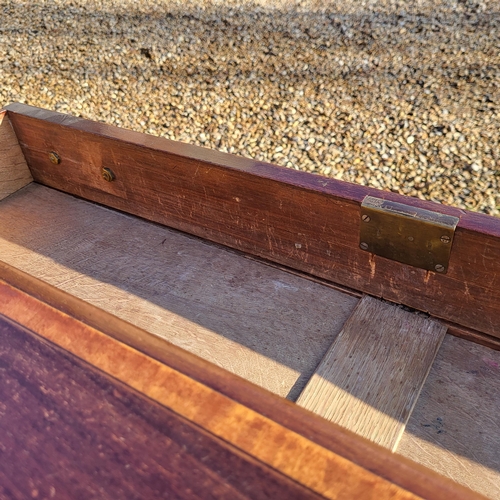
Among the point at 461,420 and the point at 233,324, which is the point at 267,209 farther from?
the point at 461,420

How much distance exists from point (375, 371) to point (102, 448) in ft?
2.51

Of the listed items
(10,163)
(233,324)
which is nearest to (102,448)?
(233,324)

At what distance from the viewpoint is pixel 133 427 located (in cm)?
72

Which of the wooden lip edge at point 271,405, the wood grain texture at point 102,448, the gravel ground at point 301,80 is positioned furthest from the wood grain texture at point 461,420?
the gravel ground at point 301,80

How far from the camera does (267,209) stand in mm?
1444

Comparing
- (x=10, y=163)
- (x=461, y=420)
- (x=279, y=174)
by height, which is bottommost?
(x=461, y=420)

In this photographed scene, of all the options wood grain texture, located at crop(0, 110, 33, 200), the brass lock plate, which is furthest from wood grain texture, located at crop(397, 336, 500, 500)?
wood grain texture, located at crop(0, 110, 33, 200)

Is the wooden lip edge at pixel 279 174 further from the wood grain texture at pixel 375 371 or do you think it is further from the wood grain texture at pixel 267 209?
the wood grain texture at pixel 375 371

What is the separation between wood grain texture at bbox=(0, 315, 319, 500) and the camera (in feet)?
2.14

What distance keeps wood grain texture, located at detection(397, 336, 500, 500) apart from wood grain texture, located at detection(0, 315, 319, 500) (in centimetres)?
60

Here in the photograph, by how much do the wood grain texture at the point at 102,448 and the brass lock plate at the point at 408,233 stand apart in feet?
2.36

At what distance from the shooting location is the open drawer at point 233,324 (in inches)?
26.7

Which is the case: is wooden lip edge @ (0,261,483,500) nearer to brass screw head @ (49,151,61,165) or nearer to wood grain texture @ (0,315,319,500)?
wood grain texture @ (0,315,319,500)

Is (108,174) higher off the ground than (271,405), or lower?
lower
